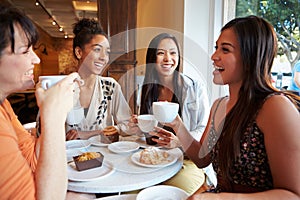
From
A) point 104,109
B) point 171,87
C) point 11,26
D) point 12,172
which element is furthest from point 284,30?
point 12,172

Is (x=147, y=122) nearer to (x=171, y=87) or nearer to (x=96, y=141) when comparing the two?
(x=96, y=141)

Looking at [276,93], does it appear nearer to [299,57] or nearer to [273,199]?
[273,199]

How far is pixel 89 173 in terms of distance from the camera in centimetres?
106

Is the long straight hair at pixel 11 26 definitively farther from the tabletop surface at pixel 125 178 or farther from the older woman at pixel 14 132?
the tabletop surface at pixel 125 178

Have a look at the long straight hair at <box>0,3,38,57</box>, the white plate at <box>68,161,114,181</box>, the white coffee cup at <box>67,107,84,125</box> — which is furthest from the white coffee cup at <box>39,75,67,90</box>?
the white coffee cup at <box>67,107,84,125</box>

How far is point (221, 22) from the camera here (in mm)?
2461

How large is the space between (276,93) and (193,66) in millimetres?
1668

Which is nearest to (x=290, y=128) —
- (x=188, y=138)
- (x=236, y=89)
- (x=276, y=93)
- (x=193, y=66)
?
(x=276, y=93)

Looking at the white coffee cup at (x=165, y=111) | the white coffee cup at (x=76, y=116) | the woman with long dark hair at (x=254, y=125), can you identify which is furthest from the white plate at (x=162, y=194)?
the white coffee cup at (x=76, y=116)

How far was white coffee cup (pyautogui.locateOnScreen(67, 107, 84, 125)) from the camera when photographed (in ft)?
5.32

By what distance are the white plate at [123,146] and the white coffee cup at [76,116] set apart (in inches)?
16.3

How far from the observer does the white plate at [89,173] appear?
3.29ft

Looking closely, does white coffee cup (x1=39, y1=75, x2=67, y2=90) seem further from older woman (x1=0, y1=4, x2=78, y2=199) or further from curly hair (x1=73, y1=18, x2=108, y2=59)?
curly hair (x1=73, y1=18, x2=108, y2=59)

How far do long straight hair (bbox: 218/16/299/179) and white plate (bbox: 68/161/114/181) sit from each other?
1.63ft
